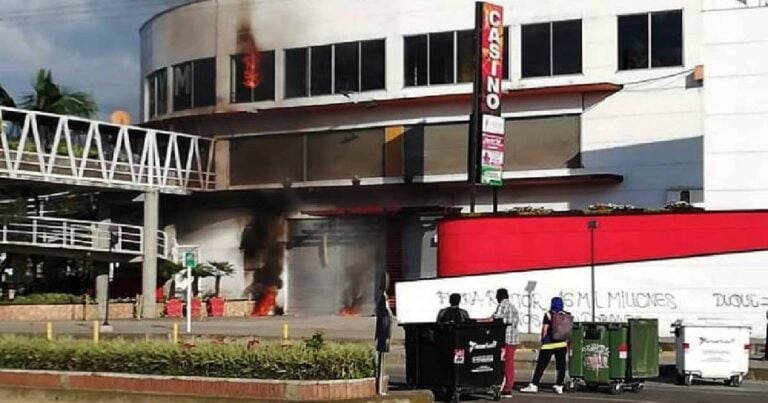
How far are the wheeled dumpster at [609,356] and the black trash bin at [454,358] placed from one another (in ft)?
8.20

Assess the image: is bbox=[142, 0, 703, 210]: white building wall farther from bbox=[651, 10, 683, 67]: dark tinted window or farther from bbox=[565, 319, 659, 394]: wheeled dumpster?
bbox=[565, 319, 659, 394]: wheeled dumpster

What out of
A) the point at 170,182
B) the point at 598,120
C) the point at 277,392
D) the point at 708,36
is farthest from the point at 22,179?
the point at 277,392

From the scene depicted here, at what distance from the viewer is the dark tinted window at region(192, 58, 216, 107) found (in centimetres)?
5366

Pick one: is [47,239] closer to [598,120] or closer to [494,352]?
[598,120]

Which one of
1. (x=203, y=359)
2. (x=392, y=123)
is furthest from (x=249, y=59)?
(x=203, y=359)

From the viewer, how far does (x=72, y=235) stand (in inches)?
1879

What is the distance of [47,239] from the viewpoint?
47.8m

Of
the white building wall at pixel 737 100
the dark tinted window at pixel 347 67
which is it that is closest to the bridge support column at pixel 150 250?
the dark tinted window at pixel 347 67

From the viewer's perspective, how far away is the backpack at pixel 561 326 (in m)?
19.3

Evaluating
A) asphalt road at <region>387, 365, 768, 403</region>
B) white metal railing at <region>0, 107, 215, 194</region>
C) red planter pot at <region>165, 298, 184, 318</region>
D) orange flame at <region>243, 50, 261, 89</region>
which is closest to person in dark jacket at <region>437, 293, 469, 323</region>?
asphalt road at <region>387, 365, 768, 403</region>

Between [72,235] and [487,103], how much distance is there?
17911 millimetres

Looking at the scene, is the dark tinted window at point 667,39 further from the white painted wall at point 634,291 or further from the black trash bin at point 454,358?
the black trash bin at point 454,358

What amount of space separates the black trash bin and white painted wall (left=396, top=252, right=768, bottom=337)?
1562 centimetres

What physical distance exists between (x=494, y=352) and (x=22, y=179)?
3063cm
